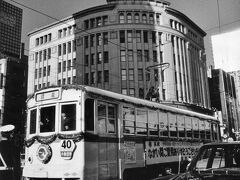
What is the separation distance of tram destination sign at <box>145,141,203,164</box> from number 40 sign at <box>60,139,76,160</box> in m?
3.22

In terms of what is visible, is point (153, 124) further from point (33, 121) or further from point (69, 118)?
point (33, 121)

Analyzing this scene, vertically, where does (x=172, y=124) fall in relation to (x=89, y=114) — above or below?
below

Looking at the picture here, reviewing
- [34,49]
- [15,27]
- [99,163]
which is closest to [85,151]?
[99,163]

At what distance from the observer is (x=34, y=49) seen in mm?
52188

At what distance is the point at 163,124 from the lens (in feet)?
37.7

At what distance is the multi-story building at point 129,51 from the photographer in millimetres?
41031

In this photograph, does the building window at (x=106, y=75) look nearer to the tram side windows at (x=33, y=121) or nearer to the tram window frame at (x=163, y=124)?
the tram window frame at (x=163, y=124)

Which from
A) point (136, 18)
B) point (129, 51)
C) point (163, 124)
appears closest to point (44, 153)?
point (163, 124)

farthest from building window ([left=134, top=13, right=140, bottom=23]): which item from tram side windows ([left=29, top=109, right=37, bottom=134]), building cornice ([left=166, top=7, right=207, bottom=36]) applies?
tram side windows ([left=29, top=109, right=37, bottom=134])

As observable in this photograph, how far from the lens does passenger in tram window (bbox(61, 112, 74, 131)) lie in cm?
843

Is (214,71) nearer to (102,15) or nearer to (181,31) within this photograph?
(181,31)

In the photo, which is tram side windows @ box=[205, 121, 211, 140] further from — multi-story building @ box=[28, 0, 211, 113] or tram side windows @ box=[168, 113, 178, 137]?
multi-story building @ box=[28, 0, 211, 113]

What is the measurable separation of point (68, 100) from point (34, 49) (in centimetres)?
4644

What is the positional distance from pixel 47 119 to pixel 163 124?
479 cm
